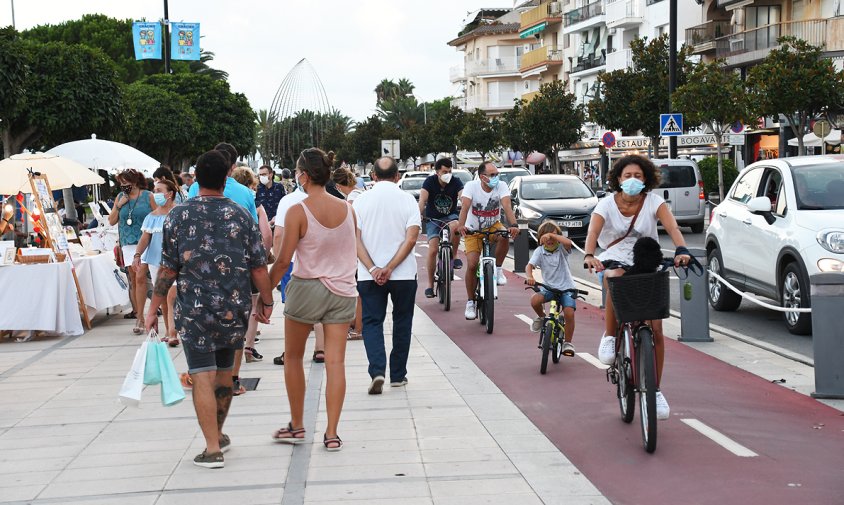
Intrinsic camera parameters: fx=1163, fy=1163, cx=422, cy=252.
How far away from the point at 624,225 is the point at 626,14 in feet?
197

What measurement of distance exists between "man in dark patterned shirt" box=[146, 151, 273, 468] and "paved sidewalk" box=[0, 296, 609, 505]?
0.47m

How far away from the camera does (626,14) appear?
6525 centimetres

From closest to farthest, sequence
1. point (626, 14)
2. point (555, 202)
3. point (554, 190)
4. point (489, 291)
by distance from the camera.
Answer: point (489, 291) < point (555, 202) < point (554, 190) < point (626, 14)

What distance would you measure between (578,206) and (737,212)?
37.3 ft

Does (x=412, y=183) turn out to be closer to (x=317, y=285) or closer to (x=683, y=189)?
(x=683, y=189)

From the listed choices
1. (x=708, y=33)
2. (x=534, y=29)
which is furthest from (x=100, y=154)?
(x=534, y=29)

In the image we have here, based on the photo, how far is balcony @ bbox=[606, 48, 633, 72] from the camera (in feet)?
214

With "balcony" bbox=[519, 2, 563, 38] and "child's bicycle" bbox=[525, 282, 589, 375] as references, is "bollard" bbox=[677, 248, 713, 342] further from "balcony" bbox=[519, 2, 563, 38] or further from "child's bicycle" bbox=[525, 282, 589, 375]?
"balcony" bbox=[519, 2, 563, 38]

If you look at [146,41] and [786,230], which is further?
[146,41]

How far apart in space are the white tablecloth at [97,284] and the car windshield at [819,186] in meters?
7.99

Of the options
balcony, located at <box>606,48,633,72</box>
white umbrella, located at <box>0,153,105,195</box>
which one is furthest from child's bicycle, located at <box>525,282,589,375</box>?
balcony, located at <box>606,48,633,72</box>

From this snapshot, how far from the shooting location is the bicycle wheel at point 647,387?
6605 millimetres

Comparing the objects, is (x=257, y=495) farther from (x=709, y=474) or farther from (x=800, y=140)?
(x=800, y=140)

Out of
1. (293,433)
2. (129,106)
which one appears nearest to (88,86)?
(129,106)
